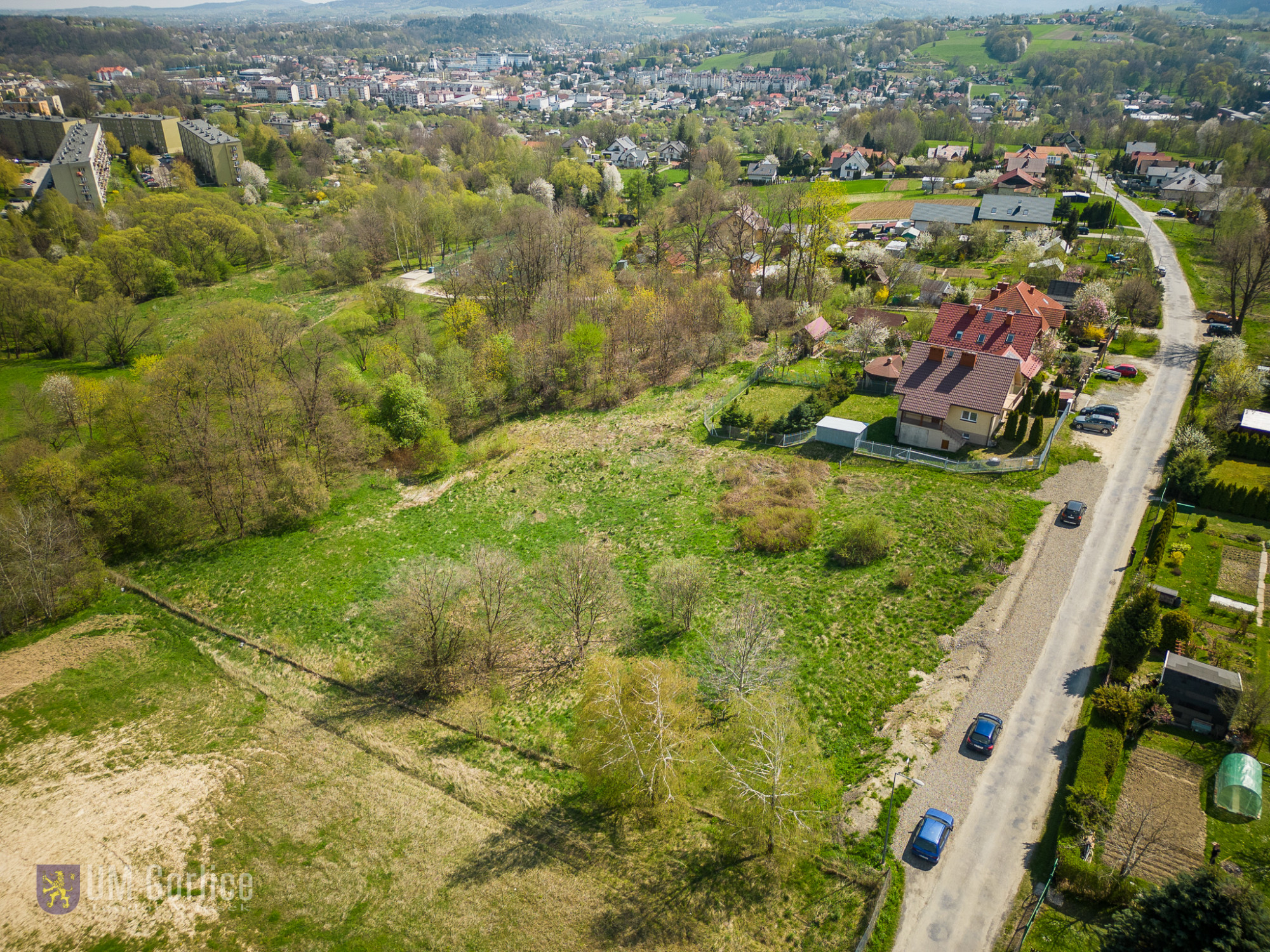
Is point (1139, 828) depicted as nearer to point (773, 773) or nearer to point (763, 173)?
point (773, 773)

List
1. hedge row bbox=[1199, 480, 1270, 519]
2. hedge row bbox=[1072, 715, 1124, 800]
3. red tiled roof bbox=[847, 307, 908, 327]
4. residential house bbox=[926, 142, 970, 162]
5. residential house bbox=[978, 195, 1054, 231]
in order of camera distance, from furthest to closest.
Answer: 1. residential house bbox=[926, 142, 970, 162]
2. residential house bbox=[978, 195, 1054, 231]
3. red tiled roof bbox=[847, 307, 908, 327]
4. hedge row bbox=[1199, 480, 1270, 519]
5. hedge row bbox=[1072, 715, 1124, 800]

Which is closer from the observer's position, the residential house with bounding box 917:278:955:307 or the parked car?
the parked car

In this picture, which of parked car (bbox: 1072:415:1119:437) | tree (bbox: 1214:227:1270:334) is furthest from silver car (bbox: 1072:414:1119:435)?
tree (bbox: 1214:227:1270:334)

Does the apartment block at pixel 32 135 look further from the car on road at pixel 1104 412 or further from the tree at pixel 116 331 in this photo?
the car on road at pixel 1104 412

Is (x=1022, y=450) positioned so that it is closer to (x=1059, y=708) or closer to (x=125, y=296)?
(x=1059, y=708)

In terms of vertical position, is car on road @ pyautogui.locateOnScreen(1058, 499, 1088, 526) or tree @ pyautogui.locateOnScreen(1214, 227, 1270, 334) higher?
tree @ pyautogui.locateOnScreen(1214, 227, 1270, 334)

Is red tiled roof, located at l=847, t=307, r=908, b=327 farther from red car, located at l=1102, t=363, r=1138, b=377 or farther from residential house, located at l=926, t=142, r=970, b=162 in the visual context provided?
residential house, located at l=926, t=142, r=970, b=162

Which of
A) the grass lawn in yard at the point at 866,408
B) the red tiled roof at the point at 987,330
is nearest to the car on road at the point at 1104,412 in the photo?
the red tiled roof at the point at 987,330
